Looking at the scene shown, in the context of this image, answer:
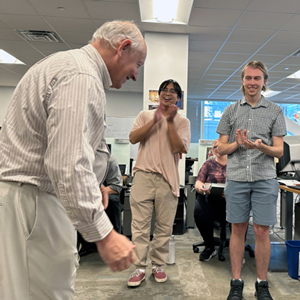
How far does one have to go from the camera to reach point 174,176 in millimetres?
2006

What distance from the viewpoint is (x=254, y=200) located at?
1779 millimetres

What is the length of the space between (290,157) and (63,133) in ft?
9.59

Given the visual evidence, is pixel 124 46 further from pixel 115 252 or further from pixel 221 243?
pixel 221 243

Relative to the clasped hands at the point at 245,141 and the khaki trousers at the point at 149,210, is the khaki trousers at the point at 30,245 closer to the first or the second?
the khaki trousers at the point at 149,210

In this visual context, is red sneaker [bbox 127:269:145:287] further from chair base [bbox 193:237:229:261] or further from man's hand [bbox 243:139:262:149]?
man's hand [bbox 243:139:262:149]

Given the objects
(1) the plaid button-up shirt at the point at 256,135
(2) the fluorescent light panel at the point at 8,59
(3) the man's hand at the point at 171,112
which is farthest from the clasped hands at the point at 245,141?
(2) the fluorescent light panel at the point at 8,59

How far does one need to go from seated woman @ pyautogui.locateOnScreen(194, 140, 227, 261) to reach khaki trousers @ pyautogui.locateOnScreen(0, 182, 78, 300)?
1.77m

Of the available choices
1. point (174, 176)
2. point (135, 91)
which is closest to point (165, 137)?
point (174, 176)

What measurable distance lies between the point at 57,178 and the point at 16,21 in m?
4.02

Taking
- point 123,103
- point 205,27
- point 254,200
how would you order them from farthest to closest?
point 123,103 < point 205,27 < point 254,200

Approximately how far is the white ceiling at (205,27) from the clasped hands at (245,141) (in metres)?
2.18

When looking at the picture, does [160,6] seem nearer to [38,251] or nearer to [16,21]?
[16,21]

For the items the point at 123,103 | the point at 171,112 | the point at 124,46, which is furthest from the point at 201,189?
the point at 123,103

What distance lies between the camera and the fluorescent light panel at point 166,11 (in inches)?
134
